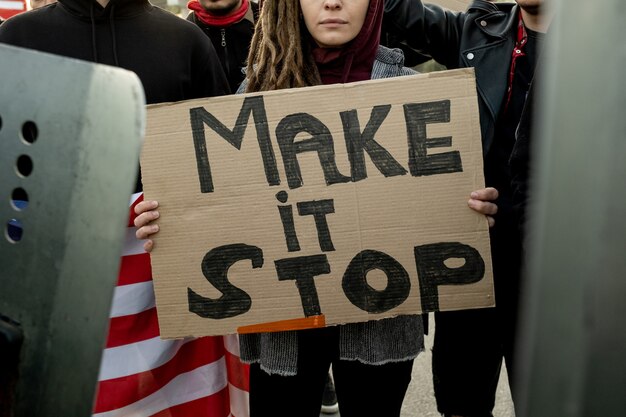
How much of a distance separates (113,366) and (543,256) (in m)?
1.68

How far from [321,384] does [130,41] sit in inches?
47.2

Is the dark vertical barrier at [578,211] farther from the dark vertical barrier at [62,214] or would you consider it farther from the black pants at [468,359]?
the black pants at [468,359]

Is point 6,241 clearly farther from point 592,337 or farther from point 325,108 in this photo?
point 325,108

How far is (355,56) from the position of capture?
188 cm

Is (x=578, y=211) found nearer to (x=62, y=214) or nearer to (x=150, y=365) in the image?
(x=62, y=214)

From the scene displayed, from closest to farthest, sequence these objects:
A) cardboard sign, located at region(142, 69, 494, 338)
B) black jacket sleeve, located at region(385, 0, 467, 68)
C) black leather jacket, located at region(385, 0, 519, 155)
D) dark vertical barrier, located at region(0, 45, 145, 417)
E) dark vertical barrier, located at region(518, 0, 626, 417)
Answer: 1. dark vertical barrier, located at region(518, 0, 626, 417)
2. dark vertical barrier, located at region(0, 45, 145, 417)
3. cardboard sign, located at region(142, 69, 494, 338)
4. black leather jacket, located at region(385, 0, 519, 155)
5. black jacket sleeve, located at region(385, 0, 467, 68)

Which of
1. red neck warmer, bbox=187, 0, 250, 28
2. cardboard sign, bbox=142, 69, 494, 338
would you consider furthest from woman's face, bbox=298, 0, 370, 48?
red neck warmer, bbox=187, 0, 250, 28

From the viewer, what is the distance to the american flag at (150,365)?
204 cm

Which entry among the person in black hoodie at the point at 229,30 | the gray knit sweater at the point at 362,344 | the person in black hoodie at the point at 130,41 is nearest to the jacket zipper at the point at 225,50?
the person in black hoodie at the point at 229,30

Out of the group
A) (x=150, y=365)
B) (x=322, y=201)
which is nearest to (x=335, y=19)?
(x=322, y=201)

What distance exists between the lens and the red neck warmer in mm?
3240

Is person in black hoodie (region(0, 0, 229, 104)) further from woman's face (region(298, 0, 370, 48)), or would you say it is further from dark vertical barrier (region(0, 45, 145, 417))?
dark vertical barrier (region(0, 45, 145, 417))

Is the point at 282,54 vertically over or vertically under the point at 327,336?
over

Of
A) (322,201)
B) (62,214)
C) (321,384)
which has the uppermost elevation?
(62,214)
